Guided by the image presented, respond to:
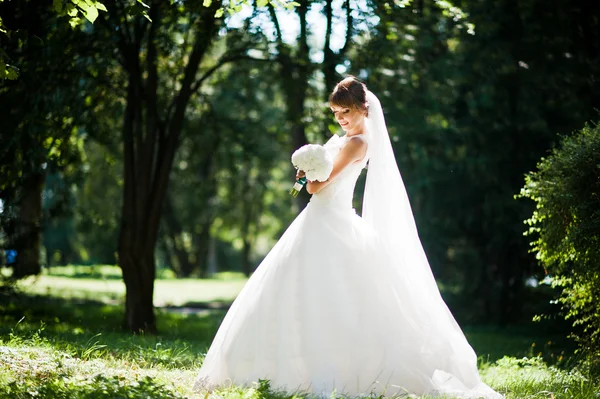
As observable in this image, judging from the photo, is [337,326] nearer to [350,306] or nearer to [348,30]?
[350,306]

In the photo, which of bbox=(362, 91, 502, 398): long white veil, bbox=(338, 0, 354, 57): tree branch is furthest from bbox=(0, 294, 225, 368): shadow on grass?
bbox=(338, 0, 354, 57): tree branch

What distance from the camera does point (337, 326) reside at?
5594mm

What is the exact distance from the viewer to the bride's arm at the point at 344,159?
5883mm

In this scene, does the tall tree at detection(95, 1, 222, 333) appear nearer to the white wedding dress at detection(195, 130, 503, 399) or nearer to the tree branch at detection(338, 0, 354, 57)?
the tree branch at detection(338, 0, 354, 57)

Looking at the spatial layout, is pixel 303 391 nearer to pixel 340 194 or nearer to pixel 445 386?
pixel 445 386

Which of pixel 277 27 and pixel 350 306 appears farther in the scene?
pixel 277 27

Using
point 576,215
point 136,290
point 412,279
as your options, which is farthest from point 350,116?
point 136,290

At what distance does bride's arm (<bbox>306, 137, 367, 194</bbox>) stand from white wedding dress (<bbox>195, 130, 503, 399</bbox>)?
8cm

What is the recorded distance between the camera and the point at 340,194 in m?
6.05

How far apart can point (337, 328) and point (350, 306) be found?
0.21 m

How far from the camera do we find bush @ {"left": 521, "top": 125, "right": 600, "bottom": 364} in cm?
655

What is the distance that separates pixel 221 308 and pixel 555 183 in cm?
1185

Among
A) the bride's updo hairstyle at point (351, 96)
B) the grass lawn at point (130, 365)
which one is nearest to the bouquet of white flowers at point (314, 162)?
the bride's updo hairstyle at point (351, 96)

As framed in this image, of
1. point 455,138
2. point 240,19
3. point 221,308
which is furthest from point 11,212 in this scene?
point 455,138
